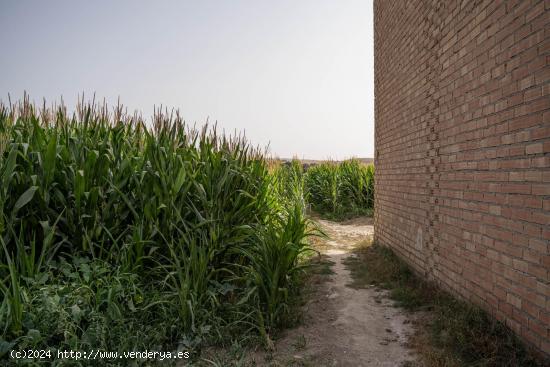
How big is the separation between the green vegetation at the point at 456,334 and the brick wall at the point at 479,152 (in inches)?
4.5

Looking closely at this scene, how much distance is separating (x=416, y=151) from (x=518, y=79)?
2.14m

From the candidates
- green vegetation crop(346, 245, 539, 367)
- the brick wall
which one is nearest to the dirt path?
green vegetation crop(346, 245, 539, 367)

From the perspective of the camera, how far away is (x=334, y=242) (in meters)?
7.67

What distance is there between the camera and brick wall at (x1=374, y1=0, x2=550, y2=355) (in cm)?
256

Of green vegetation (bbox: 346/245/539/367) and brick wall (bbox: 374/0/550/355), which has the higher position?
brick wall (bbox: 374/0/550/355)

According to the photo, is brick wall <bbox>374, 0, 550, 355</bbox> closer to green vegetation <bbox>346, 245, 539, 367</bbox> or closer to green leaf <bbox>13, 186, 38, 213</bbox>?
green vegetation <bbox>346, 245, 539, 367</bbox>

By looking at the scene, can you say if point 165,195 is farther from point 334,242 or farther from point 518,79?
point 334,242

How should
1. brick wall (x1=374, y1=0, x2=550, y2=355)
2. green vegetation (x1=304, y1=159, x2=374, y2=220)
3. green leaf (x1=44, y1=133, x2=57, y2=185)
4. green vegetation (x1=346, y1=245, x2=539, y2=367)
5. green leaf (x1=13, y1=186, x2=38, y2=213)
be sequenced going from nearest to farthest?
brick wall (x1=374, y1=0, x2=550, y2=355), green vegetation (x1=346, y1=245, x2=539, y2=367), green leaf (x1=13, y1=186, x2=38, y2=213), green leaf (x1=44, y1=133, x2=57, y2=185), green vegetation (x1=304, y1=159, x2=374, y2=220)

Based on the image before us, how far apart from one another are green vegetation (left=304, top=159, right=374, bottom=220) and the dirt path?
7041mm

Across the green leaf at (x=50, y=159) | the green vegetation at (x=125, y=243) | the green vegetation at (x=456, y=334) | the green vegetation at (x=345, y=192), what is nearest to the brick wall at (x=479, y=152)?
the green vegetation at (x=456, y=334)

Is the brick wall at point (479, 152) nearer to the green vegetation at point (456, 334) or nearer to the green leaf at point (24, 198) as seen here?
the green vegetation at point (456, 334)

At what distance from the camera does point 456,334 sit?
2965mm

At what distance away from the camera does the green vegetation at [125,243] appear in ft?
9.79

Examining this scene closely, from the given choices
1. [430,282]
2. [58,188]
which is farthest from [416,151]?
[58,188]
